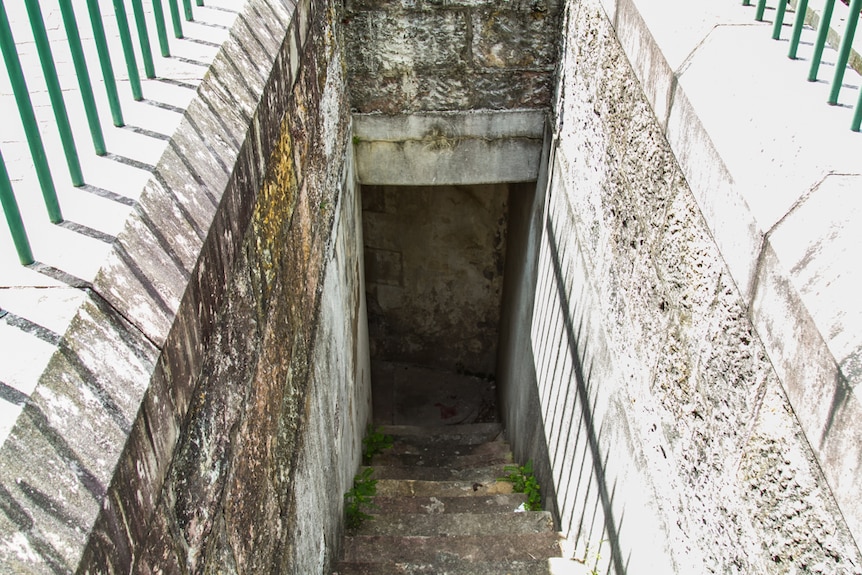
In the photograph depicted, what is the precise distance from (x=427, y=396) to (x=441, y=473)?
86.3 inches

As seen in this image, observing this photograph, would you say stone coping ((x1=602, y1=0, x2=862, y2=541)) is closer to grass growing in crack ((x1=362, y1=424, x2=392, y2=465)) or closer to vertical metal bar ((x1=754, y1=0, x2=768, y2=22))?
vertical metal bar ((x1=754, y1=0, x2=768, y2=22))

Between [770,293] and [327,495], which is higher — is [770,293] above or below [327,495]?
above

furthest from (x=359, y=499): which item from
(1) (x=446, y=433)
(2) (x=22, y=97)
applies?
(2) (x=22, y=97)

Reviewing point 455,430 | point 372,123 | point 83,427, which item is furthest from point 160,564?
point 455,430

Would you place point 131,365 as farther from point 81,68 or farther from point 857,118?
point 857,118

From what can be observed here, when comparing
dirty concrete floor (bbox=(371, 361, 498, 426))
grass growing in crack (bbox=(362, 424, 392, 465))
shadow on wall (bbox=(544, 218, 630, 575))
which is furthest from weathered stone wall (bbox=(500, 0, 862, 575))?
dirty concrete floor (bbox=(371, 361, 498, 426))

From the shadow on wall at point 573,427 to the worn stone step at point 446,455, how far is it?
1617 mm

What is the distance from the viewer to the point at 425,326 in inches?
317

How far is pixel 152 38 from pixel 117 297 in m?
1.31

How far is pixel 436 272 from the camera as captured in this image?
Answer: 7.66m

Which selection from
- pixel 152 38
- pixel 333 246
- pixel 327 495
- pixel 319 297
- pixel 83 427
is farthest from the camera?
pixel 333 246

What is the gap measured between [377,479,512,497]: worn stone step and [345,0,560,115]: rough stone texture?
263 centimetres

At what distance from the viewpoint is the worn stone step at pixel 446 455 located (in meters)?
6.24

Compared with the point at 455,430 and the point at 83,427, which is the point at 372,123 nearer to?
the point at 455,430
